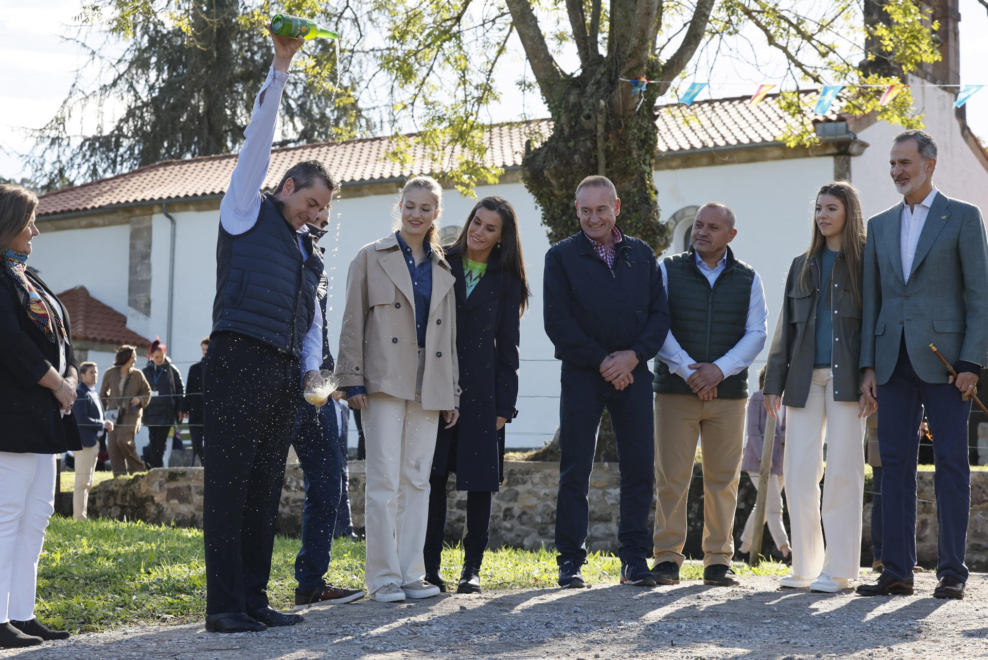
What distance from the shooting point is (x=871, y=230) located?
534cm

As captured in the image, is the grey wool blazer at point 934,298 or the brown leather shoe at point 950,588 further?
the grey wool blazer at point 934,298

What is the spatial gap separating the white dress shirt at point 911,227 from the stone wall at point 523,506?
12.9ft

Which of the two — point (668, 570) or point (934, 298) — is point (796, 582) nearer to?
point (668, 570)

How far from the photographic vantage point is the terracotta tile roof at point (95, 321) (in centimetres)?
2366

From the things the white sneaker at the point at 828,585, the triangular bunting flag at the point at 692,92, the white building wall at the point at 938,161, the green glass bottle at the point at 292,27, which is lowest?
the white sneaker at the point at 828,585

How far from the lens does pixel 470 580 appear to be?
528 centimetres

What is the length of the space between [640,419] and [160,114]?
3131 cm

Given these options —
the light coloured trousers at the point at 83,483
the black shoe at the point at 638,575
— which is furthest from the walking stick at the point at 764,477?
the light coloured trousers at the point at 83,483

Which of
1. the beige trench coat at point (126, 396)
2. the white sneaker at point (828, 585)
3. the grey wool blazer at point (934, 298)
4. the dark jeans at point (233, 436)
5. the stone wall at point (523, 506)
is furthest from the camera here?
the beige trench coat at point (126, 396)

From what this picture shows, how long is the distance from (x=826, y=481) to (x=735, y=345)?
0.89 m

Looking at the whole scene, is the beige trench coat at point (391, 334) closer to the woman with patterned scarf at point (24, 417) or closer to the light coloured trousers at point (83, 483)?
the woman with patterned scarf at point (24, 417)

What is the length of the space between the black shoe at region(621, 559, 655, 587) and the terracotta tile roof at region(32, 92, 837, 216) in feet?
44.2

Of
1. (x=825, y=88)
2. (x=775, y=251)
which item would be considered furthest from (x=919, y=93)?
(x=825, y=88)

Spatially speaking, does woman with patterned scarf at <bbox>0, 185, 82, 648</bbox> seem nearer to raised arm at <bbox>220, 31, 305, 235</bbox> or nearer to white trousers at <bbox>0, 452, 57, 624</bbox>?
white trousers at <bbox>0, 452, 57, 624</bbox>
